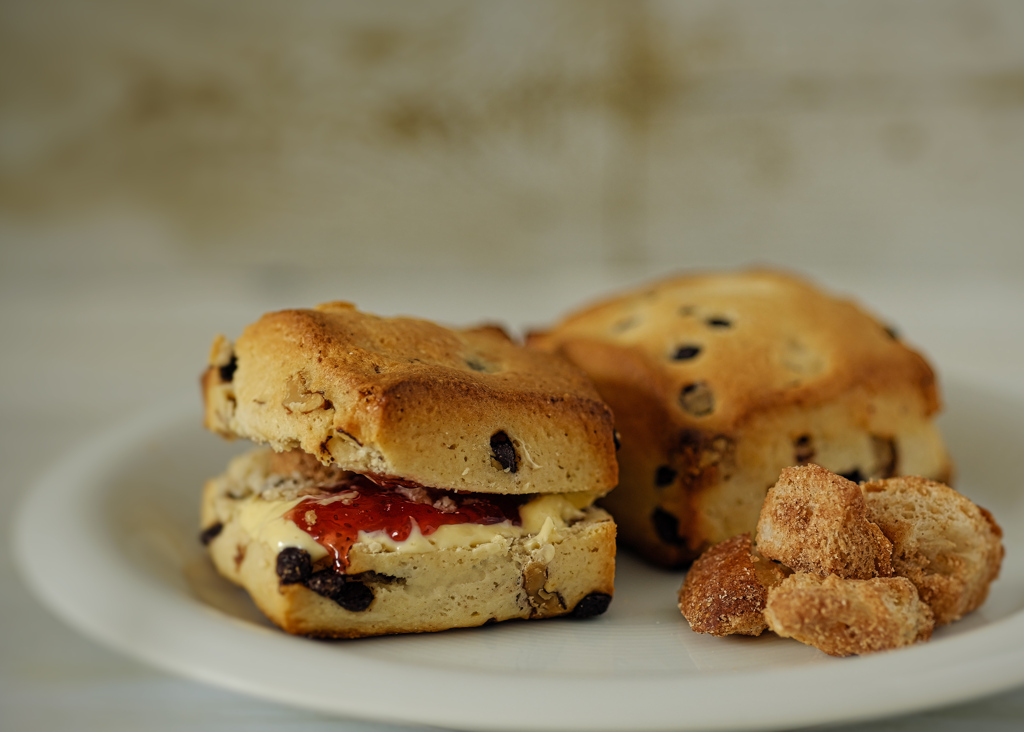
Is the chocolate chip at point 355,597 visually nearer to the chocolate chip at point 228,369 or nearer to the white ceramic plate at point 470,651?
the white ceramic plate at point 470,651

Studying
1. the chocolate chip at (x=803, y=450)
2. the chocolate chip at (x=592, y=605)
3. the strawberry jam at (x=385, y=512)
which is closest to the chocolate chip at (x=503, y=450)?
the strawberry jam at (x=385, y=512)

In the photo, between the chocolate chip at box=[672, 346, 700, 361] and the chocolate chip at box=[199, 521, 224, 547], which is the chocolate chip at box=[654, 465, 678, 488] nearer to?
the chocolate chip at box=[672, 346, 700, 361]

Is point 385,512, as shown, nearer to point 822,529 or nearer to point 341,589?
point 341,589

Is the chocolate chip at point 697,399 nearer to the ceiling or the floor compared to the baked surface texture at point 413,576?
nearer to the ceiling

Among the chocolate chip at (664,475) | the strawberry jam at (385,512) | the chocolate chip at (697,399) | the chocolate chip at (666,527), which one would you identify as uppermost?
the chocolate chip at (697,399)

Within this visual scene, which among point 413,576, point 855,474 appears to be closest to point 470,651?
point 413,576
